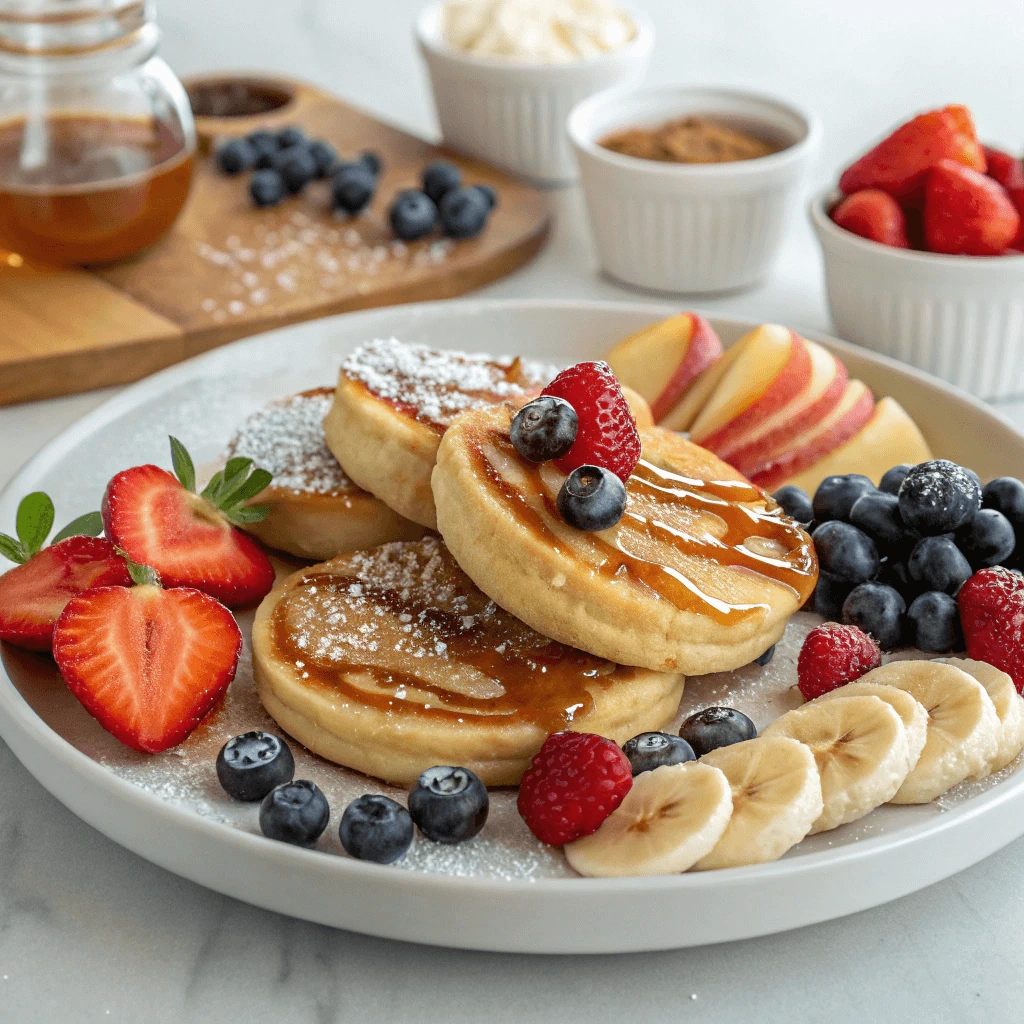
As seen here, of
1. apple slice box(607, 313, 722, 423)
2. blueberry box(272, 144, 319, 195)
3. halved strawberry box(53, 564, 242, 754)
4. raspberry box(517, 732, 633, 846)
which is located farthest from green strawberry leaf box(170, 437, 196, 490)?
blueberry box(272, 144, 319, 195)

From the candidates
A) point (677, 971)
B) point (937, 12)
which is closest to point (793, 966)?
point (677, 971)

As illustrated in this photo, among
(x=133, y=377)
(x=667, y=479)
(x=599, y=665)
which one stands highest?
(x=667, y=479)

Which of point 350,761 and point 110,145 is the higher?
point 110,145

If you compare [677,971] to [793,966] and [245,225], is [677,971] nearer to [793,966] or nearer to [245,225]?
[793,966]

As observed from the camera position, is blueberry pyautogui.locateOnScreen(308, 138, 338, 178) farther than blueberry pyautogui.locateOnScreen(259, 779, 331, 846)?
Yes

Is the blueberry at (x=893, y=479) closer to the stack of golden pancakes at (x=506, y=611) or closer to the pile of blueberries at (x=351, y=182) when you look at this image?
the stack of golden pancakes at (x=506, y=611)

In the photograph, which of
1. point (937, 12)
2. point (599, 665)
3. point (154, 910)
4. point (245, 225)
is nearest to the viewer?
point (154, 910)

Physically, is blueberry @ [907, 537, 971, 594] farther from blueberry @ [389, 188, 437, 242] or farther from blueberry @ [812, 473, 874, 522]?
blueberry @ [389, 188, 437, 242]
